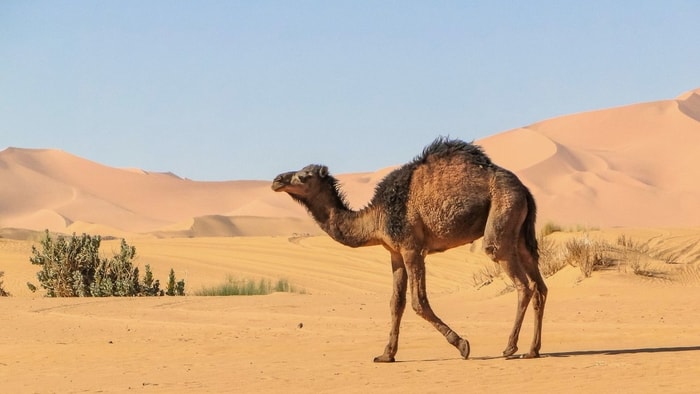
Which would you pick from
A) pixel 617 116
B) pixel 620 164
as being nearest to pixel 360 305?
pixel 620 164

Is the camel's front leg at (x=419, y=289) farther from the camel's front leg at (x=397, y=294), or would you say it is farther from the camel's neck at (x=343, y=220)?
the camel's neck at (x=343, y=220)

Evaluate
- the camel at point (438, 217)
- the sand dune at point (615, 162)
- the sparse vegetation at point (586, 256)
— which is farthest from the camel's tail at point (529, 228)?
the sand dune at point (615, 162)

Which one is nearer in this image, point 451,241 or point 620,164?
point 451,241

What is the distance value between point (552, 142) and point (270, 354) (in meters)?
94.1

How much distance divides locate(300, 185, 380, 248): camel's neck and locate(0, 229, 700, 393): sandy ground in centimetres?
126

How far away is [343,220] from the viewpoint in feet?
40.4

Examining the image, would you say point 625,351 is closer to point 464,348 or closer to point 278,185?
point 464,348

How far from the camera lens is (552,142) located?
345 feet

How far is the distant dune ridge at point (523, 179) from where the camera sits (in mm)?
84250

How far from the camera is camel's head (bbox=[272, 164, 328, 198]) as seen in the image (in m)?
12.2

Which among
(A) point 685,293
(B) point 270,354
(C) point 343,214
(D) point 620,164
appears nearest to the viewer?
(C) point 343,214

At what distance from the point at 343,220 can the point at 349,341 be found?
258cm

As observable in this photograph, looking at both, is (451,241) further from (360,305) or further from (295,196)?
(360,305)

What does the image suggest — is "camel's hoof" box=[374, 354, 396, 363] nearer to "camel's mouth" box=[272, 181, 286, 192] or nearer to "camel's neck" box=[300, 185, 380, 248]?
"camel's neck" box=[300, 185, 380, 248]
